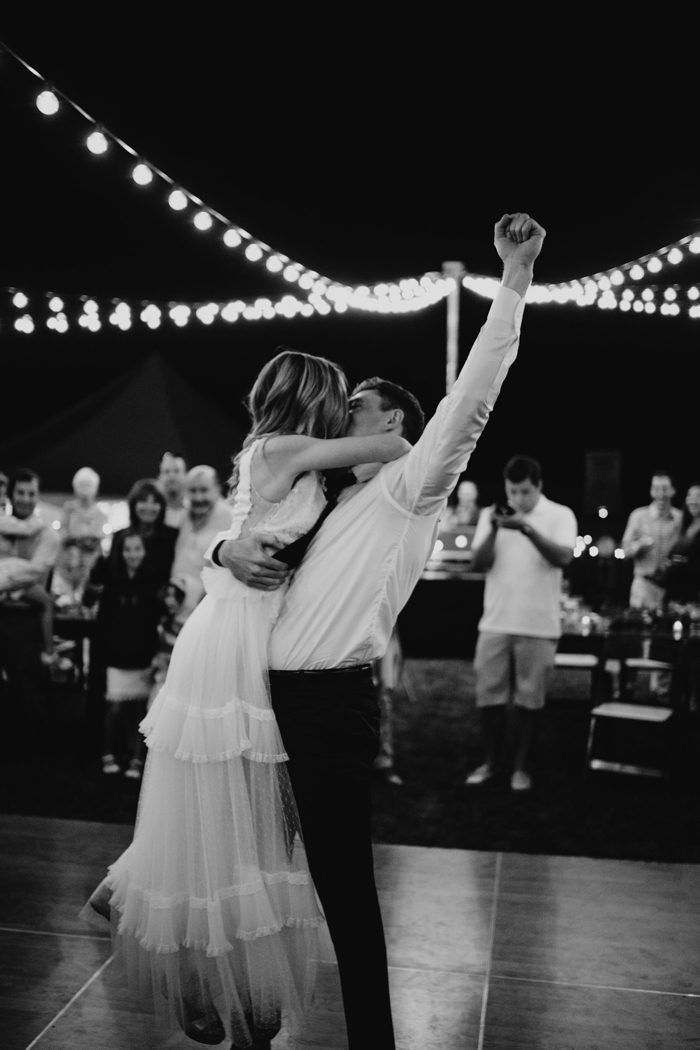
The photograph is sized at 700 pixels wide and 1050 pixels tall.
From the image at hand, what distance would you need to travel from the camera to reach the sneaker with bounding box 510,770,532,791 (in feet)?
16.1

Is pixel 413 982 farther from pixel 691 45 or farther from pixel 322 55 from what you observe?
pixel 322 55

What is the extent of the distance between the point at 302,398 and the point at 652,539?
251 inches

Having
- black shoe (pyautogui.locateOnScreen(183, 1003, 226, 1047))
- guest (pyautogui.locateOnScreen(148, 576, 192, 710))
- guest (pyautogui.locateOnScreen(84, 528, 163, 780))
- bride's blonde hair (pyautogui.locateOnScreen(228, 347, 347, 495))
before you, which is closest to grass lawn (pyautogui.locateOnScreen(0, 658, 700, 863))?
guest (pyautogui.locateOnScreen(84, 528, 163, 780))

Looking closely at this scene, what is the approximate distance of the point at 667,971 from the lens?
280 cm

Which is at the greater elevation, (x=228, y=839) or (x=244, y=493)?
(x=244, y=493)

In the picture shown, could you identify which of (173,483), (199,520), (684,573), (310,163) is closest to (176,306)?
(310,163)

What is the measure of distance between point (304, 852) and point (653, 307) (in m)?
7.08

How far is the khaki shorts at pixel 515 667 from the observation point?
4.97 meters

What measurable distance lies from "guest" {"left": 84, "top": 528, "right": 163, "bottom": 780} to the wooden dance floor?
3.82 ft

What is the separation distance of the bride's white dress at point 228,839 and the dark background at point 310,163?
286 centimetres

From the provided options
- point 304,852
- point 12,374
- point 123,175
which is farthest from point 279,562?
point 12,374

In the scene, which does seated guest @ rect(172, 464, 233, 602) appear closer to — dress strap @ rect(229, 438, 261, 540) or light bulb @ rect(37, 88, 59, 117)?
light bulb @ rect(37, 88, 59, 117)

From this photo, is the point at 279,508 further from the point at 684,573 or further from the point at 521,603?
the point at 684,573

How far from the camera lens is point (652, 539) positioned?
26.1 ft
